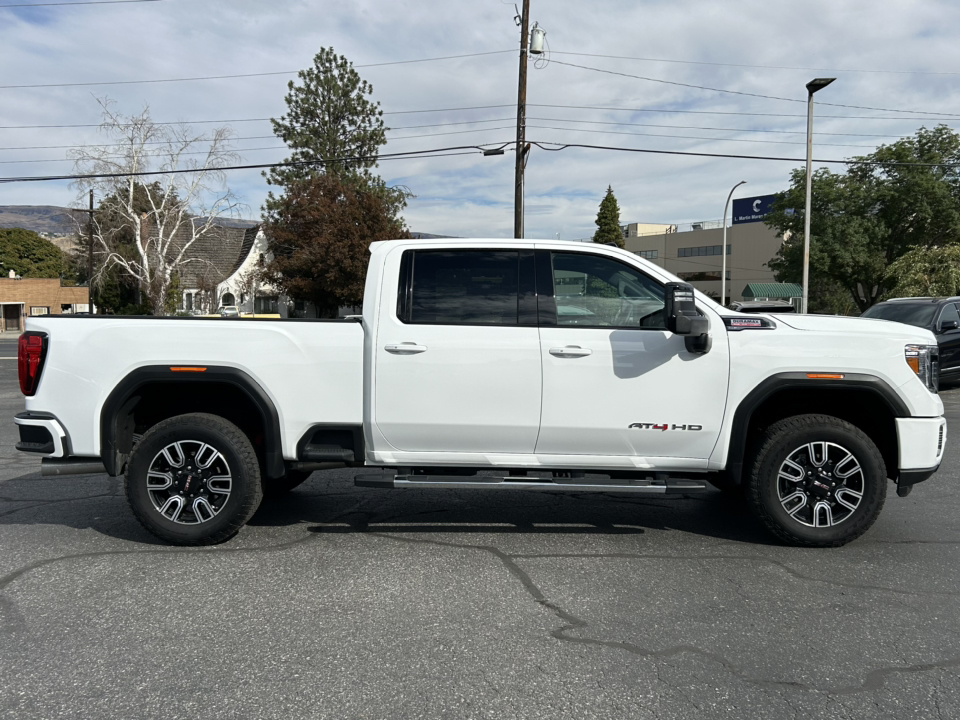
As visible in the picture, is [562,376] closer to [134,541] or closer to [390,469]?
[390,469]

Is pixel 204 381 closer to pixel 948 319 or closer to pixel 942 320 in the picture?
pixel 942 320

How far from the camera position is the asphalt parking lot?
3154 millimetres

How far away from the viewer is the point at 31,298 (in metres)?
60.0

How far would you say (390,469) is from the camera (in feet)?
18.2

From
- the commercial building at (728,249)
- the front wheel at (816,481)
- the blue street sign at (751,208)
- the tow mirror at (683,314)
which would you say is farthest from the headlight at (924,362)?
the blue street sign at (751,208)

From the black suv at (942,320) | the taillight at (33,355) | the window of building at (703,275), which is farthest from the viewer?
the window of building at (703,275)

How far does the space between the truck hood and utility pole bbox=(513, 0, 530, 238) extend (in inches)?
662

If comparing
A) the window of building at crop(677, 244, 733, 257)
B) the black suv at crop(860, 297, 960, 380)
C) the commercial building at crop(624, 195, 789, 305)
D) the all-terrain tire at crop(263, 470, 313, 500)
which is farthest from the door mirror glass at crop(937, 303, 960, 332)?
the window of building at crop(677, 244, 733, 257)

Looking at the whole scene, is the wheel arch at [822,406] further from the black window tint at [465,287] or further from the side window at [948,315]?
the side window at [948,315]

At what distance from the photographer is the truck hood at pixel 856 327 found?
195 inches

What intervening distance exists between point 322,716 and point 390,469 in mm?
2609

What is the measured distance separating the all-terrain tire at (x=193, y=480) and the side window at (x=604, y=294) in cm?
228

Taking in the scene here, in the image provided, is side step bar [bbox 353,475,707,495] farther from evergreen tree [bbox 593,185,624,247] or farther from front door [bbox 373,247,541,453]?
evergreen tree [bbox 593,185,624,247]

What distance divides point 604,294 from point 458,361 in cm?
107
